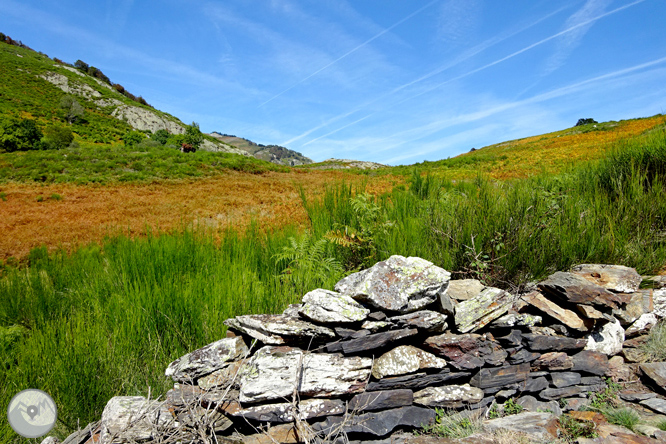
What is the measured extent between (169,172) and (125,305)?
11405 millimetres

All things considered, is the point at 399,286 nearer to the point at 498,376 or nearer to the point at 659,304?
the point at 498,376

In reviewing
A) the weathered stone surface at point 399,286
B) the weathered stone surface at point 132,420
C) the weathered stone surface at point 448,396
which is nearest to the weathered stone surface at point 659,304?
the weathered stone surface at point 448,396

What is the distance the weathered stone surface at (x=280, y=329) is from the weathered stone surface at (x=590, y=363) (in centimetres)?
242

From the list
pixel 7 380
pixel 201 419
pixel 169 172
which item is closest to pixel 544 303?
pixel 201 419

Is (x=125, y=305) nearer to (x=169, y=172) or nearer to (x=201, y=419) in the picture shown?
(x=201, y=419)

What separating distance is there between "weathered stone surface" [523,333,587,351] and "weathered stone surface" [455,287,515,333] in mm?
354

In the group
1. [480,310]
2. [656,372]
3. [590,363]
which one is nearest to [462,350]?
[480,310]

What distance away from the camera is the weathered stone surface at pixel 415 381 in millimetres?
2539

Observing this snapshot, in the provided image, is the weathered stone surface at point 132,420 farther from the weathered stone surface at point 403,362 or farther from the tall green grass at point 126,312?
the weathered stone surface at point 403,362

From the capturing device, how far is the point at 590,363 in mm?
3047

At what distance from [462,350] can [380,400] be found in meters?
0.81

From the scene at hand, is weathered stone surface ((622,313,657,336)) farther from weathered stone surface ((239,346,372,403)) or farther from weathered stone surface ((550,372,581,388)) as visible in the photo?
weathered stone surface ((239,346,372,403))

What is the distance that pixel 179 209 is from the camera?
7242 millimetres

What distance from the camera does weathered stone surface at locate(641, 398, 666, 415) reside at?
8.64ft
